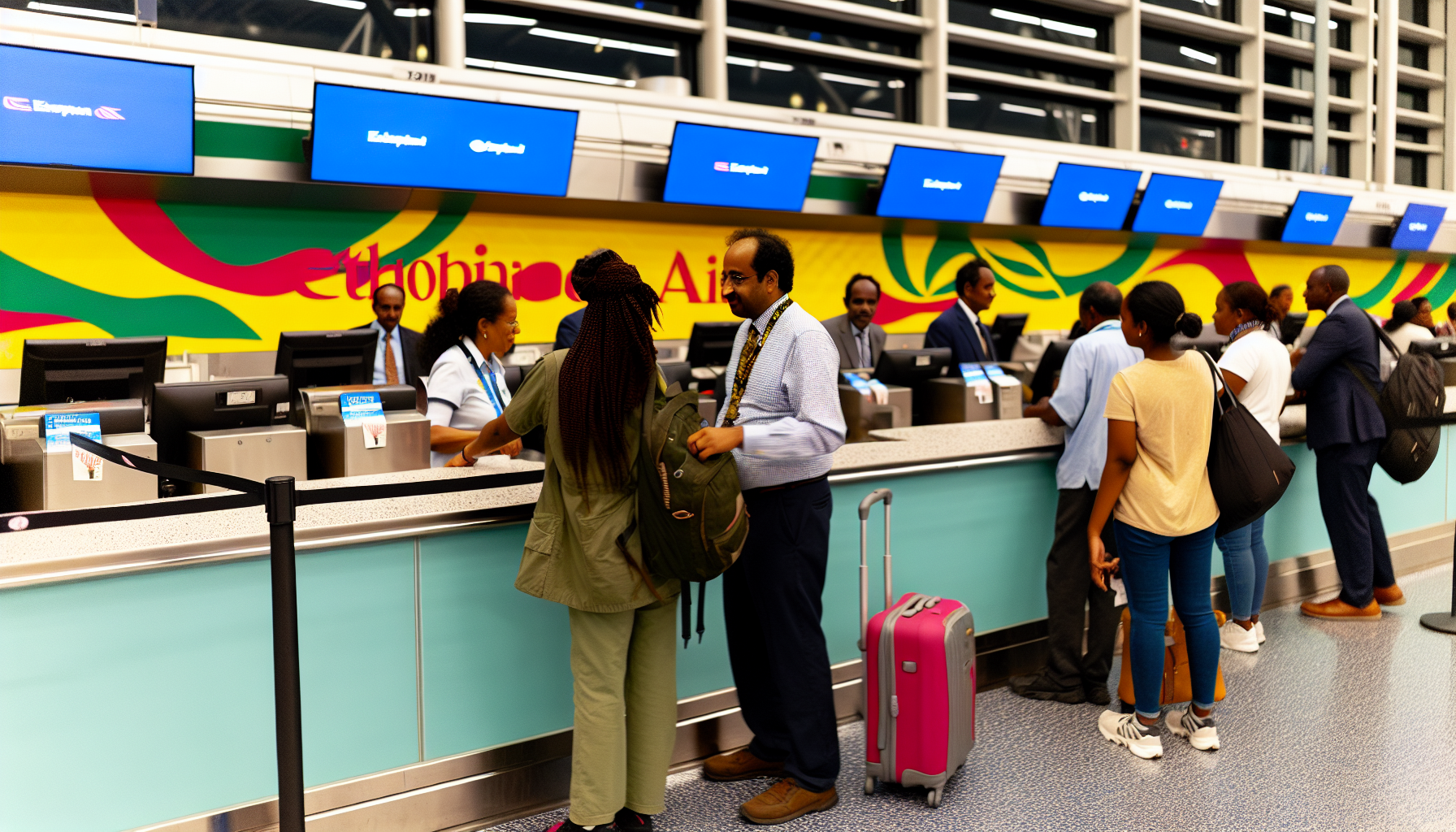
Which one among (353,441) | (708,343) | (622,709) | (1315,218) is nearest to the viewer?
(622,709)

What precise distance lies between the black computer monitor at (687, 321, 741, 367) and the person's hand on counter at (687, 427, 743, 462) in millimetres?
3173

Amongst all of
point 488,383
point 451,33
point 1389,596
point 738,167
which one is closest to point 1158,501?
point 488,383

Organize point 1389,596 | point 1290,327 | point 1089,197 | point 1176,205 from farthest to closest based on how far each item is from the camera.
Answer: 1. point 1176,205
2. point 1089,197
3. point 1290,327
4. point 1389,596

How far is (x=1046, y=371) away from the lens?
4.11 meters

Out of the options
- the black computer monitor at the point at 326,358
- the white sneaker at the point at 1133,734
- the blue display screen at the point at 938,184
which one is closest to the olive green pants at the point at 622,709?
the white sneaker at the point at 1133,734

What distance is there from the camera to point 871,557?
10.4 feet

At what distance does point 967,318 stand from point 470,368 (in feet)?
9.67

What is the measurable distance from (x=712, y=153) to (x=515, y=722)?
14.7ft

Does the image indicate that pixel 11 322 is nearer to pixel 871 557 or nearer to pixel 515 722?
pixel 515 722

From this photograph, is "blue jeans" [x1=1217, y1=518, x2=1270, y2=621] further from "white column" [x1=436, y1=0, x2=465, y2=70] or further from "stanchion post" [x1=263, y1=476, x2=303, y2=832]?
"white column" [x1=436, y1=0, x2=465, y2=70]

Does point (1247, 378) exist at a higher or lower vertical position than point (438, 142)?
lower

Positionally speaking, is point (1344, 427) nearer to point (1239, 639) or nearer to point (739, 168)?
point (1239, 639)

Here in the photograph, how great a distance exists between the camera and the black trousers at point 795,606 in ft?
8.02

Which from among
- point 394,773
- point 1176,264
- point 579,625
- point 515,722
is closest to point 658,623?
point 579,625
